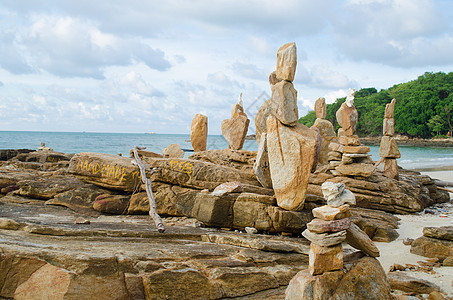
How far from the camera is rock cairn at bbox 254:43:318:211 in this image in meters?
7.56

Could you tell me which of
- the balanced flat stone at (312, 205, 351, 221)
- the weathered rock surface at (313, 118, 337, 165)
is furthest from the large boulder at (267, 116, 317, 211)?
the weathered rock surface at (313, 118, 337, 165)

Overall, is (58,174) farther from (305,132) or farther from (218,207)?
(305,132)

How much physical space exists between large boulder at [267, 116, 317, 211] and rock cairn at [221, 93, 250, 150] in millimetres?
7756

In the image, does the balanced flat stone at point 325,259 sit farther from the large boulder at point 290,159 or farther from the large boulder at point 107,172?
the large boulder at point 107,172

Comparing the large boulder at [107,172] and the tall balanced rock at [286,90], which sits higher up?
the tall balanced rock at [286,90]

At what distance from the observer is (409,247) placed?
331 inches

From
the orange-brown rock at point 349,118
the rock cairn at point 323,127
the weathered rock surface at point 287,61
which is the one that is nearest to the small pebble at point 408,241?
the weathered rock surface at point 287,61

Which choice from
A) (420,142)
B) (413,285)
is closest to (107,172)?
(413,285)

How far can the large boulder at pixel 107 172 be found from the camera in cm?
1008

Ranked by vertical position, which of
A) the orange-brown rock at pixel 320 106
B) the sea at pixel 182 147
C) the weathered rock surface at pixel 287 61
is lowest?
the sea at pixel 182 147

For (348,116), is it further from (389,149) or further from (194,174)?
(194,174)

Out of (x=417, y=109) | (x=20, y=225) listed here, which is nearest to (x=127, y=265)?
(x=20, y=225)

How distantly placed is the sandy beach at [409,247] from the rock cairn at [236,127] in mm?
6711

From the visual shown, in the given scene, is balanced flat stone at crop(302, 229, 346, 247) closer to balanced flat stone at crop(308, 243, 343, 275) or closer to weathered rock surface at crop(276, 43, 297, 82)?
balanced flat stone at crop(308, 243, 343, 275)
